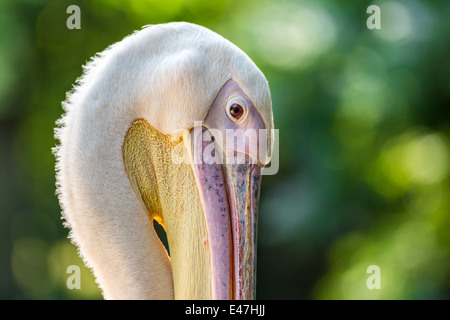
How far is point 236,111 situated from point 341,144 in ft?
16.3

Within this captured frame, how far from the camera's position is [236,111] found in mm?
1963

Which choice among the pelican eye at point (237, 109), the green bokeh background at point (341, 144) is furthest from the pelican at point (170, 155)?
the green bokeh background at point (341, 144)

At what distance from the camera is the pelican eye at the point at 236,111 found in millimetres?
1961

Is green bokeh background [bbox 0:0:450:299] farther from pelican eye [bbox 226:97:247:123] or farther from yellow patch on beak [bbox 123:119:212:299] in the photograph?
pelican eye [bbox 226:97:247:123]

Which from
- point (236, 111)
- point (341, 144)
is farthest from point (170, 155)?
point (341, 144)

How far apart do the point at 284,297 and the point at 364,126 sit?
94.3 inches

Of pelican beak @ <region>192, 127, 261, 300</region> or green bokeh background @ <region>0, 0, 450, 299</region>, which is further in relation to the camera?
green bokeh background @ <region>0, 0, 450, 299</region>

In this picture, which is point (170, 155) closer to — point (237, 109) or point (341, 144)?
point (237, 109)

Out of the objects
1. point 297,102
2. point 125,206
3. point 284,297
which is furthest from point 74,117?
point 284,297

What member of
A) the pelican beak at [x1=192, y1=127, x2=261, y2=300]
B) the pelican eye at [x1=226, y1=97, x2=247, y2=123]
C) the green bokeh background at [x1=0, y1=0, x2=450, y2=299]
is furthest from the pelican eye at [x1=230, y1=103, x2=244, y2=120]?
the green bokeh background at [x1=0, y1=0, x2=450, y2=299]

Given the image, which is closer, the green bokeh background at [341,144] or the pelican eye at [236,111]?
the pelican eye at [236,111]

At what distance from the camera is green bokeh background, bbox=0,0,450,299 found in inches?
253

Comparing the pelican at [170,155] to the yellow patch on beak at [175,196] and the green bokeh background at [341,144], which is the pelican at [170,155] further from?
the green bokeh background at [341,144]

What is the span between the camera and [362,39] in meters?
6.73
